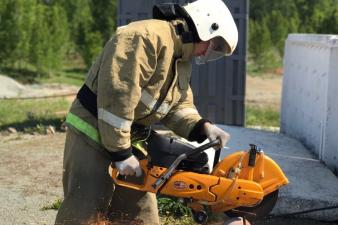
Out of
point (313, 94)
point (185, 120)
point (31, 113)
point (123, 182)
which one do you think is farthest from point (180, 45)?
point (31, 113)

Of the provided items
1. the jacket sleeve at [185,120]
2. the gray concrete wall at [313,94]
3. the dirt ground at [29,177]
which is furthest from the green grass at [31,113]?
the jacket sleeve at [185,120]

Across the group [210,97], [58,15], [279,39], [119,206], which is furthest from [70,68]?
[119,206]

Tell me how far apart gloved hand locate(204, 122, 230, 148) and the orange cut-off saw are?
0.06m

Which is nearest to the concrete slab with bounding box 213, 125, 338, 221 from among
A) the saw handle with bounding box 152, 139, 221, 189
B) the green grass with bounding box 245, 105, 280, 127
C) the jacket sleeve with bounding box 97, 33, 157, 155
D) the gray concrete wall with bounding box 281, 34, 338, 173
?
the gray concrete wall with bounding box 281, 34, 338, 173

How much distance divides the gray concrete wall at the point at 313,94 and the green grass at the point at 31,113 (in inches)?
148

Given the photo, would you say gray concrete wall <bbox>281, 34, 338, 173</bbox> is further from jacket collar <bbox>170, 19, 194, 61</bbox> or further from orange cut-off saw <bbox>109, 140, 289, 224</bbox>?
jacket collar <bbox>170, 19, 194, 61</bbox>

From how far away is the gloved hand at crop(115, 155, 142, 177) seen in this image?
2.87m

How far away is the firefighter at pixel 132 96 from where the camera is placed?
2.80m

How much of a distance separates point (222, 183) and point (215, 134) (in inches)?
14.2

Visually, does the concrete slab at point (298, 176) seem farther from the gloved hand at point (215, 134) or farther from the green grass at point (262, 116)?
the green grass at point (262, 116)

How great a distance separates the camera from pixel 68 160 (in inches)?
126

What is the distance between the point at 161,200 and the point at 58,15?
17.8m

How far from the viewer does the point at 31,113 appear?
11070mm

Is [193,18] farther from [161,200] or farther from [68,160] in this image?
[161,200]
